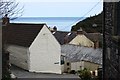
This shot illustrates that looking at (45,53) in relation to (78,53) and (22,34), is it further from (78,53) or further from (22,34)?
(22,34)

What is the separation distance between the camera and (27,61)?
3.72 metres

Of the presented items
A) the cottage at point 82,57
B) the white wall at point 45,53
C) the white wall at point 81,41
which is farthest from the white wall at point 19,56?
the white wall at point 81,41

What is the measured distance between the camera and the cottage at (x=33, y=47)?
3725 mm

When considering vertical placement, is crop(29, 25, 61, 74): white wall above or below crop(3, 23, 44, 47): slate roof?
below

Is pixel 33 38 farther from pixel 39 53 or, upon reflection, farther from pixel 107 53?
pixel 107 53

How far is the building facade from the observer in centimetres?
253

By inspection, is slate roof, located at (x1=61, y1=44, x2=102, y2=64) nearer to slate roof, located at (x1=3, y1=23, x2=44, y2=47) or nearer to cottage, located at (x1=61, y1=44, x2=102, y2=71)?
cottage, located at (x1=61, y1=44, x2=102, y2=71)

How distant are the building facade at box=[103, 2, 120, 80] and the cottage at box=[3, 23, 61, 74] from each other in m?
0.95

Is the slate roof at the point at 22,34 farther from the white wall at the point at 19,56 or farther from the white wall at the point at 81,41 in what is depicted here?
the white wall at the point at 81,41

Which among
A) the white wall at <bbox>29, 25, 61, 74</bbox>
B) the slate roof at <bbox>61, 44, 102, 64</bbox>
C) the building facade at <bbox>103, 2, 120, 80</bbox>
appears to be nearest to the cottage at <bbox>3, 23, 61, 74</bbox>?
the white wall at <bbox>29, 25, 61, 74</bbox>

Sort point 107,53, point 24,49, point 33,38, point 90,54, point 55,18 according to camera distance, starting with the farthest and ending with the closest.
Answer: point 90,54 → point 33,38 → point 24,49 → point 107,53 → point 55,18

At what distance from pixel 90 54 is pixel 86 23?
3.50 ft

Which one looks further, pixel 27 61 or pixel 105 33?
pixel 27 61

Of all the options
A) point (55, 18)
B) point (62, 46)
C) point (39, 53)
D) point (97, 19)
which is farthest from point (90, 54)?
point (55, 18)
